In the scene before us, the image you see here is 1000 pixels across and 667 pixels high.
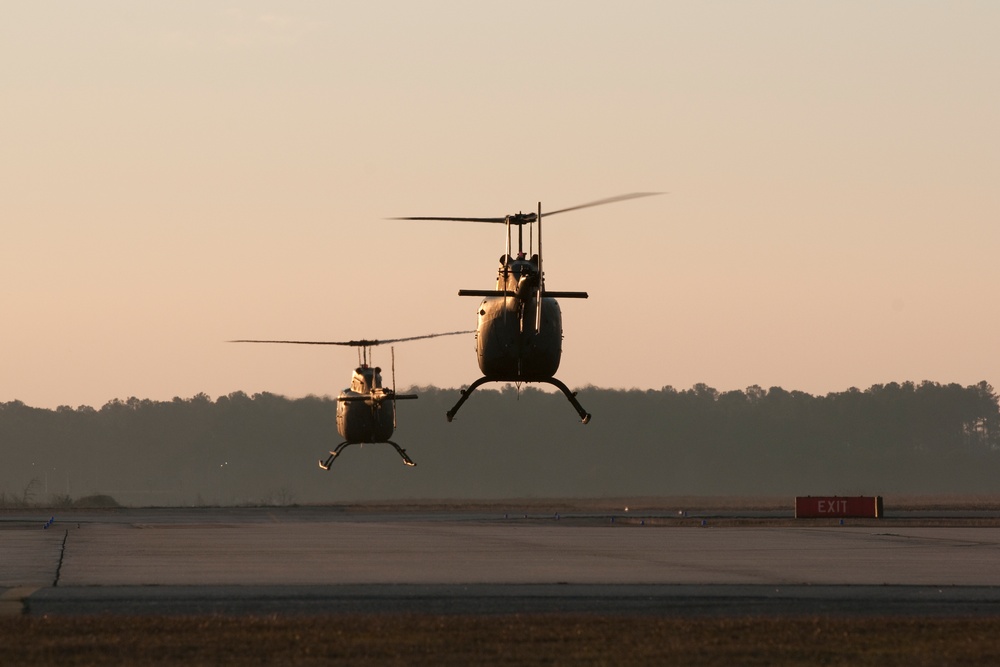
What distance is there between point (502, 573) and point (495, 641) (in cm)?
1291

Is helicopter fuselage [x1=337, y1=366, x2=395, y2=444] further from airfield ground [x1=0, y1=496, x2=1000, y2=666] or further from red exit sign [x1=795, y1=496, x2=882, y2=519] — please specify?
airfield ground [x1=0, y1=496, x2=1000, y2=666]

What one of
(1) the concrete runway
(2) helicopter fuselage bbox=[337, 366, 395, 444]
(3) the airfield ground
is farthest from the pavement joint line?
(2) helicopter fuselage bbox=[337, 366, 395, 444]

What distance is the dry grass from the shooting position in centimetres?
2184

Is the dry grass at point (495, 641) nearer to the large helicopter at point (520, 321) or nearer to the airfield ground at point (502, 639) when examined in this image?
the airfield ground at point (502, 639)

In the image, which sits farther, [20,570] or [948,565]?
[948,565]

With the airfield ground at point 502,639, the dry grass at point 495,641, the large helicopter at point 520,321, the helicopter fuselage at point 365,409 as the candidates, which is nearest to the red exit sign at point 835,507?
the helicopter fuselage at point 365,409

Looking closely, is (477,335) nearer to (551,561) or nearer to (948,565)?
(551,561)

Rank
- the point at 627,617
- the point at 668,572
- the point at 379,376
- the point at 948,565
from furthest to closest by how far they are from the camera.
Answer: the point at 379,376, the point at 948,565, the point at 668,572, the point at 627,617

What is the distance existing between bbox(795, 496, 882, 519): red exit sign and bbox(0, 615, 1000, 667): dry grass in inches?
2268

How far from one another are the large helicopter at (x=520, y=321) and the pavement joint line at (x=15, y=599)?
18350 millimetres

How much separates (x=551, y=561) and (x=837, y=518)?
43.9 metres

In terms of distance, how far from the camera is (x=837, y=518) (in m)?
81.7

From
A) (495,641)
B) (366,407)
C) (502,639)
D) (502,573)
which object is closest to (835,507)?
(366,407)

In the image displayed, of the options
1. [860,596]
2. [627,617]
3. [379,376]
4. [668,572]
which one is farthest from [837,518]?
[627,617]
